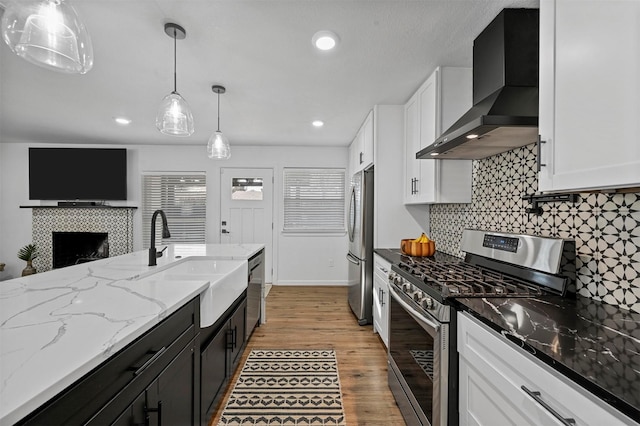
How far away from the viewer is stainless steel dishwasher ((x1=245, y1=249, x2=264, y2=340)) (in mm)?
2678

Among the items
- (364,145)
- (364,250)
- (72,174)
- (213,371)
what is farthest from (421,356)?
(72,174)

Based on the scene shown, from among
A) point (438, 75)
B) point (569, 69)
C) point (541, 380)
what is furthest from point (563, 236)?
point (438, 75)

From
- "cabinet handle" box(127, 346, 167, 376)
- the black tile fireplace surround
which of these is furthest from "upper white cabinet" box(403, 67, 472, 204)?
the black tile fireplace surround

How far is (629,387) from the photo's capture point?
2.13ft

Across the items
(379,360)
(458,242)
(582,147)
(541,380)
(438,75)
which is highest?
(438,75)

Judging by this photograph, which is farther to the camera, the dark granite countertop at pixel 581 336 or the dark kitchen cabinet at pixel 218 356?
the dark kitchen cabinet at pixel 218 356

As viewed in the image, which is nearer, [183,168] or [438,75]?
[438,75]

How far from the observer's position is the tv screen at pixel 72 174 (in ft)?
16.2

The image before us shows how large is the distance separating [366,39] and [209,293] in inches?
73.1

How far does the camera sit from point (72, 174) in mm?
4961

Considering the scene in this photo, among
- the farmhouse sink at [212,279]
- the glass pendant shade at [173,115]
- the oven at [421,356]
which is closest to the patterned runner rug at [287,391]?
the oven at [421,356]

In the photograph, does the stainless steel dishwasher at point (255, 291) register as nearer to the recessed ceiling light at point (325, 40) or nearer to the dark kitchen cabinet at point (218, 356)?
the dark kitchen cabinet at point (218, 356)

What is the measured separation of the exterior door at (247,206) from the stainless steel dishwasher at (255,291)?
1.92 metres

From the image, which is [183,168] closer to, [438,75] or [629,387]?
[438,75]
